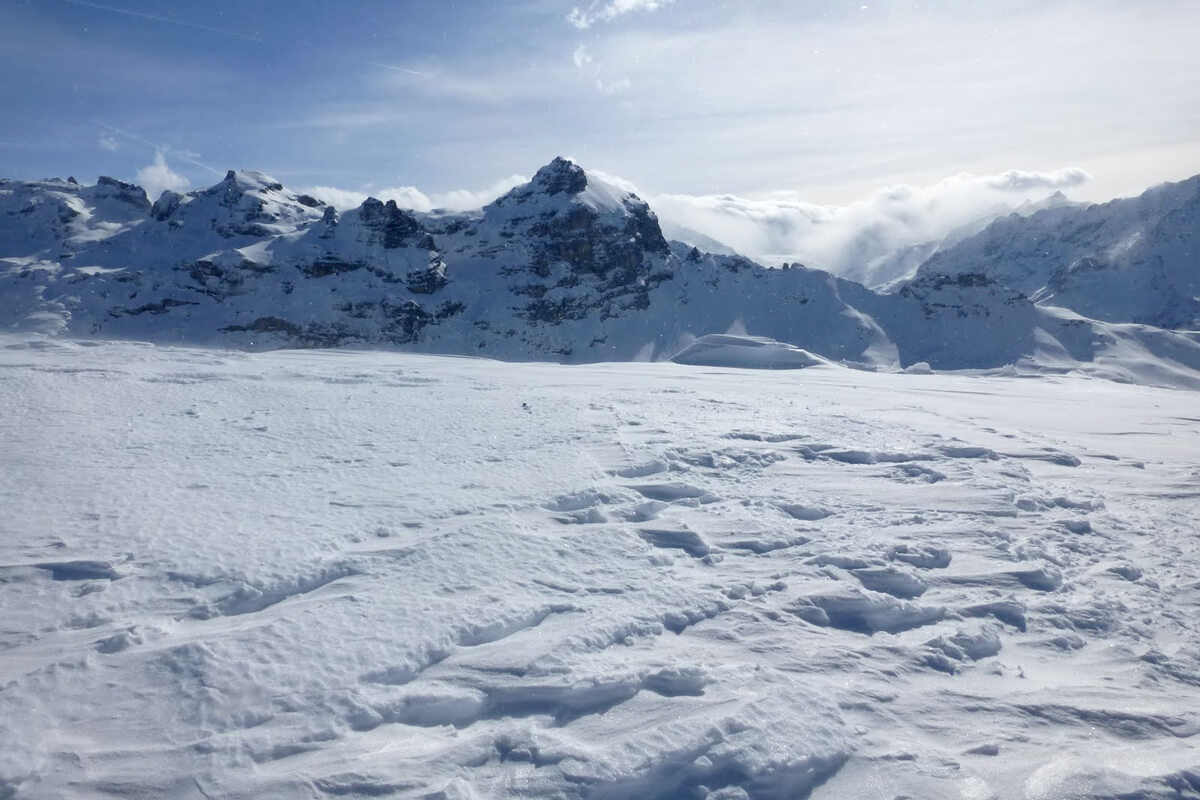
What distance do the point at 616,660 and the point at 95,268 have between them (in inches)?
3157

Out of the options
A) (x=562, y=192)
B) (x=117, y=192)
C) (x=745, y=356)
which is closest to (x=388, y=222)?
(x=562, y=192)

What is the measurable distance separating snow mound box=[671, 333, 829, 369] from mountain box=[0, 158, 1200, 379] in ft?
101

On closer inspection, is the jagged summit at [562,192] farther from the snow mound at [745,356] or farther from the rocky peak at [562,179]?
the snow mound at [745,356]

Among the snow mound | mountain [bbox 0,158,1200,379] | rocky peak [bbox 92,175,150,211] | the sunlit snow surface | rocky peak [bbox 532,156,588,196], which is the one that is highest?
rocky peak [bbox 532,156,588,196]

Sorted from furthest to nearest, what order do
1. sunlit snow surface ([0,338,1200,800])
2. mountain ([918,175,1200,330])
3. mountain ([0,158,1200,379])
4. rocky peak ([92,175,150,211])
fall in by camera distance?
mountain ([918,175,1200,330]) < rocky peak ([92,175,150,211]) < mountain ([0,158,1200,379]) < sunlit snow surface ([0,338,1200,800])

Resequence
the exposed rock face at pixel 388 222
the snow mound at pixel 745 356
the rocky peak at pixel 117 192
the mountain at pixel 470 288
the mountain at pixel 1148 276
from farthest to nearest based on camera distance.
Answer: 1. the mountain at pixel 1148 276
2. the rocky peak at pixel 117 192
3. the exposed rock face at pixel 388 222
4. the mountain at pixel 470 288
5. the snow mound at pixel 745 356

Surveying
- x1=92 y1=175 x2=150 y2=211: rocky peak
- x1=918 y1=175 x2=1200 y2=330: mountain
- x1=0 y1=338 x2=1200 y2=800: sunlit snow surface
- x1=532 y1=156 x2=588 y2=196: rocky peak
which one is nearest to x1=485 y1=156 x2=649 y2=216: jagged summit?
x1=532 y1=156 x2=588 y2=196: rocky peak

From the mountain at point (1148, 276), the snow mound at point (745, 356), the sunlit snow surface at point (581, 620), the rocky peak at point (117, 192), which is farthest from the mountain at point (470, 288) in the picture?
the mountain at point (1148, 276)

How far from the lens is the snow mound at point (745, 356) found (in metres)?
40.7

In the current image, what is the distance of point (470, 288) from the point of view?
78438mm

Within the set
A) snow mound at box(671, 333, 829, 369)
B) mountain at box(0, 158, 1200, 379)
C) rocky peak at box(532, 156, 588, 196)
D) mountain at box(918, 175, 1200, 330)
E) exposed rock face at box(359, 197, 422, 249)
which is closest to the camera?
snow mound at box(671, 333, 829, 369)

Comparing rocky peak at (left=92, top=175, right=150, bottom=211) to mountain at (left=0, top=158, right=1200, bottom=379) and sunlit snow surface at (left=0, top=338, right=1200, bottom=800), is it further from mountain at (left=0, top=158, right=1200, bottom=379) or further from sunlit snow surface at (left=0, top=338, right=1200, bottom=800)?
sunlit snow surface at (left=0, top=338, right=1200, bottom=800)

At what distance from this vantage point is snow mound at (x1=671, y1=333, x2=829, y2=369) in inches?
1603

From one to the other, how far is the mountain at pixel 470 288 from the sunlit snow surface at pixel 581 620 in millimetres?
60501
